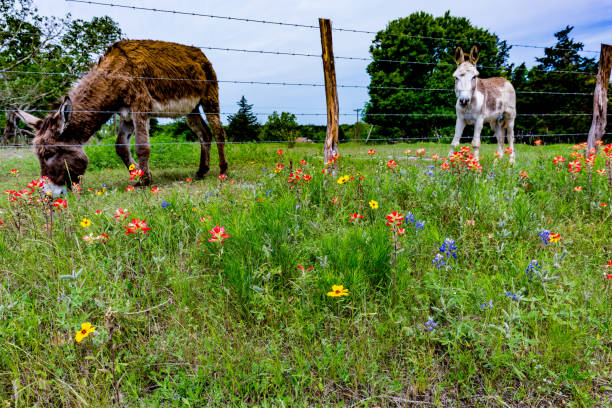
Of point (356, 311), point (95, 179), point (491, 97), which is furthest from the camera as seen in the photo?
point (491, 97)

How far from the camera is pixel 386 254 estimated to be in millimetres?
2117

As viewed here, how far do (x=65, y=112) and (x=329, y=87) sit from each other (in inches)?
153

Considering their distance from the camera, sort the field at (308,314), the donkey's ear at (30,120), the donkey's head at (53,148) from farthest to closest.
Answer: the donkey's head at (53,148) → the donkey's ear at (30,120) → the field at (308,314)

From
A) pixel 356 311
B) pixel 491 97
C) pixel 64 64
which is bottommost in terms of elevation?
pixel 356 311

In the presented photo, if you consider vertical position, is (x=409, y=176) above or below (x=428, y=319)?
above

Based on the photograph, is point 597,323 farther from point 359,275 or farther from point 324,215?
point 324,215

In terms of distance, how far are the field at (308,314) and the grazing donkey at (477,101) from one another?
385 centimetres

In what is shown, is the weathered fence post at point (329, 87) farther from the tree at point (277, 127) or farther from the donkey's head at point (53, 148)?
the tree at point (277, 127)

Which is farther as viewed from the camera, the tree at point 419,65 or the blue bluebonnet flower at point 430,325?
the tree at point 419,65

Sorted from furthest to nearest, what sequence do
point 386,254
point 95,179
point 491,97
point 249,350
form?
point 491,97 < point 95,179 < point 386,254 < point 249,350

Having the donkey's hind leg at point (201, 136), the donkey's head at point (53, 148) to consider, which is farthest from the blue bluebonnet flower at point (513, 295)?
the donkey's hind leg at point (201, 136)

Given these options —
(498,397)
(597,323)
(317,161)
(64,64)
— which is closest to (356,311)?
(498,397)

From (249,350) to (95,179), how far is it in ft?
21.9

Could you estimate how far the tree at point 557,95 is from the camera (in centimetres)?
2280
